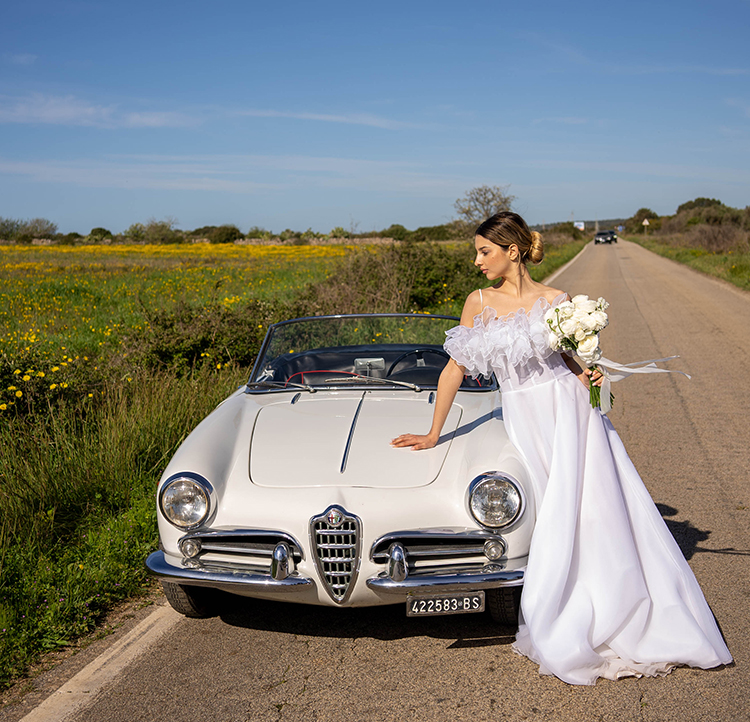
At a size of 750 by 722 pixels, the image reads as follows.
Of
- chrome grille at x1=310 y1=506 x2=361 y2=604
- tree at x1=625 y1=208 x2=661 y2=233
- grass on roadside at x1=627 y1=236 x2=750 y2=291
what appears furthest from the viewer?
tree at x1=625 y1=208 x2=661 y2=233

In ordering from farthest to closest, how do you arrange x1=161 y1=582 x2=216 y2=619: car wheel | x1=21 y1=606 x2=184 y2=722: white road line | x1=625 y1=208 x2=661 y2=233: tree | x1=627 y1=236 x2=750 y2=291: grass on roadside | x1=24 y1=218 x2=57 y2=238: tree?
x1=625 y1=208 x2=661 y2=233: tree < x1=24 y1=218 x2=57 y2=238: tree < x1=627 y1=236 x2=750 y2=291: grass on roadside < x1=161 y1=582 x2=216 y2=619: car wheel < x1=21 y1=606 x2=184 y2=722: white road line

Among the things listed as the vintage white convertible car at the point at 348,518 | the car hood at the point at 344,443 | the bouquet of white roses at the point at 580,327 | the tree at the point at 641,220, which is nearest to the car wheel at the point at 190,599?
the vintage white convertible car at the point at 348,518

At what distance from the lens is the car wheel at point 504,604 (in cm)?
326

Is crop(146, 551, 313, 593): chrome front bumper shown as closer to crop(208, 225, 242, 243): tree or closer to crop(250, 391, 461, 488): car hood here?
crop(250, 391, 461, 488): car hood

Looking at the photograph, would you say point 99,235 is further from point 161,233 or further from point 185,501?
point 185,501

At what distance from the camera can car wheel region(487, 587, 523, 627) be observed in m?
3.26

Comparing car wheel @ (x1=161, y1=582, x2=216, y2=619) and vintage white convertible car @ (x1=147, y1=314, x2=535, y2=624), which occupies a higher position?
vintage white convertible car @ (x1=147, y1=314, x2=535, y2=624)

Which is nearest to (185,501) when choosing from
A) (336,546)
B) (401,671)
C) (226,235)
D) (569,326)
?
(336,546)

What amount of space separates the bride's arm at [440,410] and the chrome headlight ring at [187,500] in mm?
920

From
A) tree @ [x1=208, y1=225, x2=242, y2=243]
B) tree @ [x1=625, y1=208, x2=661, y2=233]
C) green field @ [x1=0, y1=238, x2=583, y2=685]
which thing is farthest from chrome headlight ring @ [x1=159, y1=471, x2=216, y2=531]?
tree @ [x1=625, y1=208, x2=661, y2=233]

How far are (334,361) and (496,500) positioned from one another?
2037mm

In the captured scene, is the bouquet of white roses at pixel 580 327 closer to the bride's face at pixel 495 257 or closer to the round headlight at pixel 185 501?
the bride's face at pixel 495 257

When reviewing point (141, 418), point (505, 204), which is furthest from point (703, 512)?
point (505, 204)

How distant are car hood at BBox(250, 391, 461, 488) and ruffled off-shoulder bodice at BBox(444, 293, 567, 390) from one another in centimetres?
46
